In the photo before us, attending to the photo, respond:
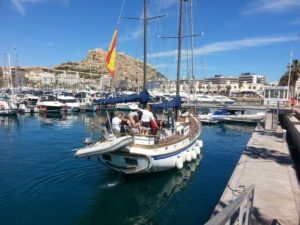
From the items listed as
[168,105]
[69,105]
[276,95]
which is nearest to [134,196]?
[168,105]

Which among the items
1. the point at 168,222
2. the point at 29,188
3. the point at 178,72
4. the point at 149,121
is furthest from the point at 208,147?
the point at 29,188

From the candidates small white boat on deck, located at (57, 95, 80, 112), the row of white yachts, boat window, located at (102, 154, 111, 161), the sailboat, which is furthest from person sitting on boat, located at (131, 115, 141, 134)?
small white boat on deck, located at (57, 95, 80, 112)

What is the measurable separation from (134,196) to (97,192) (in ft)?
6.25

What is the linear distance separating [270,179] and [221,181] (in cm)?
392

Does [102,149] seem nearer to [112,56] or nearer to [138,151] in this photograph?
[138,151]

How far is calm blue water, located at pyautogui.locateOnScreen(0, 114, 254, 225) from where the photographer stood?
913 cm

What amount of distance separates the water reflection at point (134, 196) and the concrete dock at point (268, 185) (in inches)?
135

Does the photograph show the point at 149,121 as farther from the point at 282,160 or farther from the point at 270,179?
the point at 282,160

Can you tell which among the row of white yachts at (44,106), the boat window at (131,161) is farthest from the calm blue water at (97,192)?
the row of white yachts at (44,106)

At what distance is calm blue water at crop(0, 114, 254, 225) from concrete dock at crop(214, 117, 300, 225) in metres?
1.91

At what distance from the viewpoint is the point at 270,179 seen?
952cm

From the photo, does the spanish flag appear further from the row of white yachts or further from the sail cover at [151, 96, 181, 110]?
the row of white yachts

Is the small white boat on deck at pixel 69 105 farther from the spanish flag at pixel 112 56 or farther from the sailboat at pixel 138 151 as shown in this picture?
the spanish flag at pixel 112 56

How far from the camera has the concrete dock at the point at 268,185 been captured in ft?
21.8
